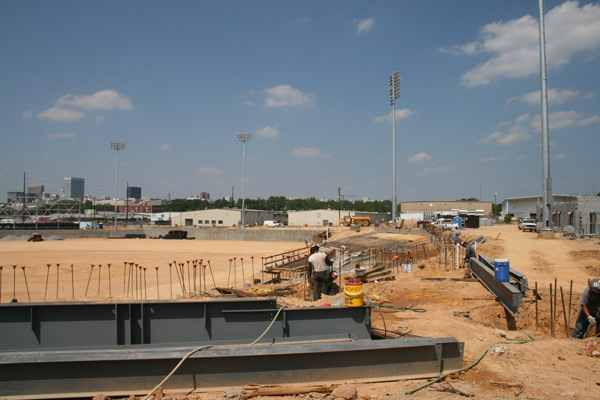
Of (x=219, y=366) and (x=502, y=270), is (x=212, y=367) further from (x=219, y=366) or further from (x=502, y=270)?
(x=502, y=270)

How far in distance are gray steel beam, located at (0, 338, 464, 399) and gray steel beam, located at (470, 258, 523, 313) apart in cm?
484

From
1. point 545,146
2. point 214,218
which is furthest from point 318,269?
point 214,218

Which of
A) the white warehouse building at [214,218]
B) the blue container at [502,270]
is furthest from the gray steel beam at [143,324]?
the white warehouse building at [214,218]

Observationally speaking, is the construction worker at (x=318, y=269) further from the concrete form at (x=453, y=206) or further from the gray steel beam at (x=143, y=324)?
the concrete form at (x=453, y=206)

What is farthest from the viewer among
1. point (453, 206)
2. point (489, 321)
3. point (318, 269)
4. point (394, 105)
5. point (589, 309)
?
point (453, 206)

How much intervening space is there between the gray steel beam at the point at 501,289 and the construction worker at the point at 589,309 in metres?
1.41

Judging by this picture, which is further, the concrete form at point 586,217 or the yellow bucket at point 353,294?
the concrete form at point 586,217

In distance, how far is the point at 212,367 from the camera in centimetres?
486

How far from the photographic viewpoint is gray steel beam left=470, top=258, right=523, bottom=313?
8.82 meters

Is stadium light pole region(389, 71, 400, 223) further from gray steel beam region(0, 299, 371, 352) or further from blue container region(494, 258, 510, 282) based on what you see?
gray steel beam region(0, 299, 371, 352)

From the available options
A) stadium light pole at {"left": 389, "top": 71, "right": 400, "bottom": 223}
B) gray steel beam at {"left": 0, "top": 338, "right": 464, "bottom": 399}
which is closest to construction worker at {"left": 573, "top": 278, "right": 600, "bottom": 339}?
gray steel beam at {"left": 0, "top": 338, "right": 464, "bottom": 399}

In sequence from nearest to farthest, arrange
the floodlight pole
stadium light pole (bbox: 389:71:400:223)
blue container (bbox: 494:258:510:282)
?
blue container (bbox: 494:258:510:282), the floodlight pole, stadium light pole (bbox: 389:71:400:223)

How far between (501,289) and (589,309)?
272cm

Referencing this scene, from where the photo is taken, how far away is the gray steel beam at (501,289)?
882cm
